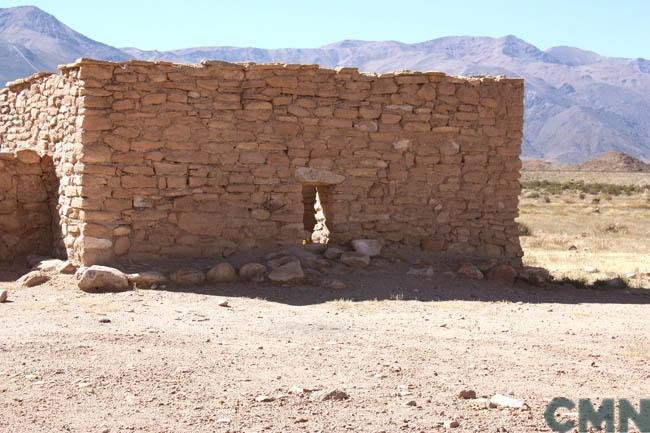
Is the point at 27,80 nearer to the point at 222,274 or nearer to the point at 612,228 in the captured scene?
the point at 222,274

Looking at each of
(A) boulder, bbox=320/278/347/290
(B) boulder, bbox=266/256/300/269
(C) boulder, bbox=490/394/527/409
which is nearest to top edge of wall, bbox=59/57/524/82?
(B) boulder, bbox=266/256/300/269

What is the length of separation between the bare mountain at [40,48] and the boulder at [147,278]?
401ft

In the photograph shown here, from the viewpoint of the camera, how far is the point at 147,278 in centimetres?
888

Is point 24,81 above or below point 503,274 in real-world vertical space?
above

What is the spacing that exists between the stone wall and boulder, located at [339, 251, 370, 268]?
3745mm

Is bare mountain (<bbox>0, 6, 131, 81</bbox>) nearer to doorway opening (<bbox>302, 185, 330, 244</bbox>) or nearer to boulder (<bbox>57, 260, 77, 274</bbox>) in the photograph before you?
doorway opening (<bbox>302, 185, 330, 244</bbox>)

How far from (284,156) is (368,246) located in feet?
4.82

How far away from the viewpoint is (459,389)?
5453mm

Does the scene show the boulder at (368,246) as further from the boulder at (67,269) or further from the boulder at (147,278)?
the boulder at (67,269)

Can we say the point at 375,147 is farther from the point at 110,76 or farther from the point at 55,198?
the point at 55,198

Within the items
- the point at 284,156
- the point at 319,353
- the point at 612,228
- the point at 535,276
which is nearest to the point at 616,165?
the point at 612,228

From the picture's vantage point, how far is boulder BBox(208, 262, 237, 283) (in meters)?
9.17

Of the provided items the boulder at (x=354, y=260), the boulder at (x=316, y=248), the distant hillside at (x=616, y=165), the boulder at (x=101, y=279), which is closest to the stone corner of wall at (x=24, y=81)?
the boulder at (x=101, y=279)

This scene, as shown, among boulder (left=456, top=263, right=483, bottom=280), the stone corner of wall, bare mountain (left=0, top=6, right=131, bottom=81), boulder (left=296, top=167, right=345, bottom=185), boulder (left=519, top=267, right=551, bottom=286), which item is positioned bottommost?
boulder (left=519, top=267, right=551, bottom=286)
